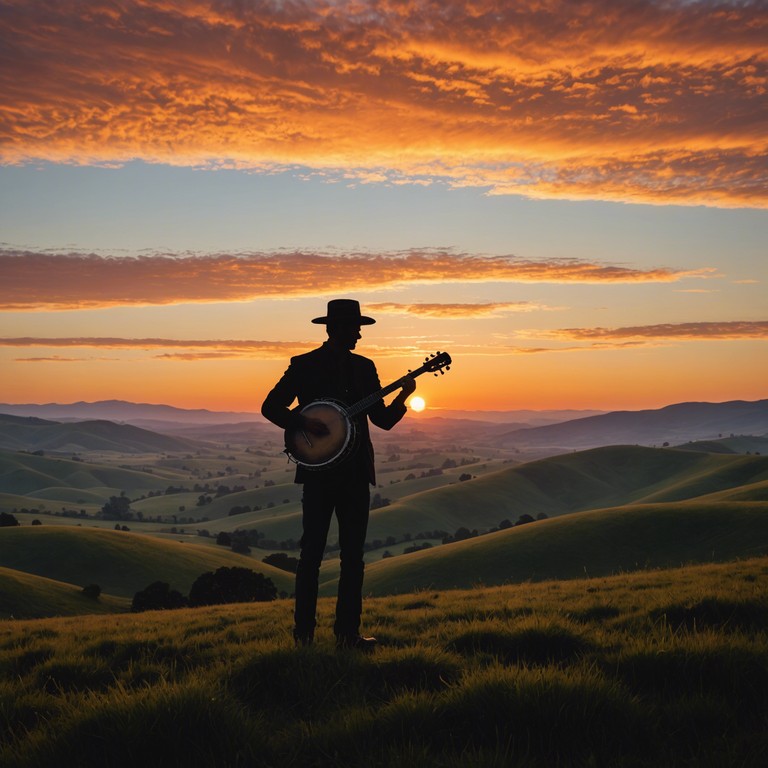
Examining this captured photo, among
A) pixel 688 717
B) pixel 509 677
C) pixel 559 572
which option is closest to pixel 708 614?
pixel 688 717

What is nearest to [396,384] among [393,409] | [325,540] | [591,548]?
[393,409]

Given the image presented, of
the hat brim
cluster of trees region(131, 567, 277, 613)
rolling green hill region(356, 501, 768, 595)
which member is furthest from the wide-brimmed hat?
rolling green hill region(356, 501, 768, 595)

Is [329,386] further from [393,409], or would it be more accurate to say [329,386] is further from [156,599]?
[156,599]

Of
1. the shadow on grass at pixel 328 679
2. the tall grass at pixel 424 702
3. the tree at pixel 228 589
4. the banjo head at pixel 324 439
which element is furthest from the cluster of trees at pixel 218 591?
the shadow on grass at pixel 328 679

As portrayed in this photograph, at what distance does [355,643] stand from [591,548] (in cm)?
7922

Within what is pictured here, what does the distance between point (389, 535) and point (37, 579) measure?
102m

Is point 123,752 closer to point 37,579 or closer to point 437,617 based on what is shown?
point 437,617

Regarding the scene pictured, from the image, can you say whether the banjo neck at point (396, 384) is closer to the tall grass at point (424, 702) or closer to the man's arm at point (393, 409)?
the man's arm at point (393, 409)

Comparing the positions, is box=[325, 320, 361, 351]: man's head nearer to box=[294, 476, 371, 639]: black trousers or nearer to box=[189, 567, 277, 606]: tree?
box=[294, 476, 371, 639]: black trousers

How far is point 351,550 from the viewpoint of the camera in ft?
27.6

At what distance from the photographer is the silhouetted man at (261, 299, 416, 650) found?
8266 mm

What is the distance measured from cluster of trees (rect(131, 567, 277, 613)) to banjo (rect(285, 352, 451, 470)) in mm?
50496

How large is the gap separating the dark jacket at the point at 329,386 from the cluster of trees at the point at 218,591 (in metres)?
50.3

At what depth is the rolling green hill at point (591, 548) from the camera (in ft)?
244
